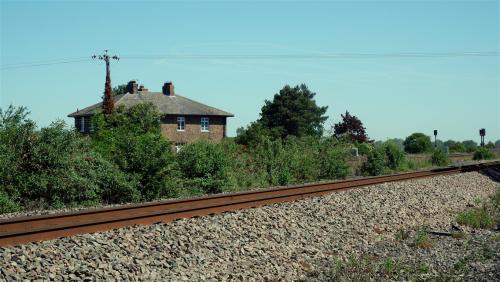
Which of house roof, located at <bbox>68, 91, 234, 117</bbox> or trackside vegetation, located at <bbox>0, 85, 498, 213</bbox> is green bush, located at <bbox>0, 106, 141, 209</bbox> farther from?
house roof, located at <bbox>68, 91, 234, 117</bbox>

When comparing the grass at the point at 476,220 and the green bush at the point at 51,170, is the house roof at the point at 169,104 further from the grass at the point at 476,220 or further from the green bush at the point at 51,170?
the grass at the point at 476,220

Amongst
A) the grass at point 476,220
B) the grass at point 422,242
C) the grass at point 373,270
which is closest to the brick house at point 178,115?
the grass at point 476,220

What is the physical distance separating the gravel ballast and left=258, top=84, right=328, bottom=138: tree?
6534cm

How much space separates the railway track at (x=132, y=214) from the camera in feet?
29.0

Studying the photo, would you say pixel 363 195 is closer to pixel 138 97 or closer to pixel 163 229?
pixel 163 229

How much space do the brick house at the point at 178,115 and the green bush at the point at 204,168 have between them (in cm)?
3869

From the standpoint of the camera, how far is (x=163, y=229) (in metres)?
10.1

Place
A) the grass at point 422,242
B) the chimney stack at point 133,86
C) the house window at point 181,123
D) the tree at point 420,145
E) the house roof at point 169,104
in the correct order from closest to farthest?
1. the grass at point 422,242
2. the house roof at point 169,104
3. the house window at point 181,123
4. the chimney stack at point 133,86
5. the tree at point 420,145

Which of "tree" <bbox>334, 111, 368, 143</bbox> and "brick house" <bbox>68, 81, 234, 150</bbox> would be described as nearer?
"brick house" <bbox>68, 81, 234, 150</bbox>

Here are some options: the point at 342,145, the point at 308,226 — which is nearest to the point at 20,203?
the point at 308,226

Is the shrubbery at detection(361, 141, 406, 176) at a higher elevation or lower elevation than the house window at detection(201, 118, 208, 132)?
lower

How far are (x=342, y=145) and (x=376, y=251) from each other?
64.0 feet

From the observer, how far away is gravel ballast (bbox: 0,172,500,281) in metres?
8.03

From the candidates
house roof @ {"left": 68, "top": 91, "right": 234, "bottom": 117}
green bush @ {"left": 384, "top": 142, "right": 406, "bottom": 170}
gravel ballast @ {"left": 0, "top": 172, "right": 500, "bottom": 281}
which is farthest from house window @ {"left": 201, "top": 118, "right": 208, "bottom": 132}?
gravel ballast @ {"left": 0, "top": 172, "right": 500, "bottom": 281}
